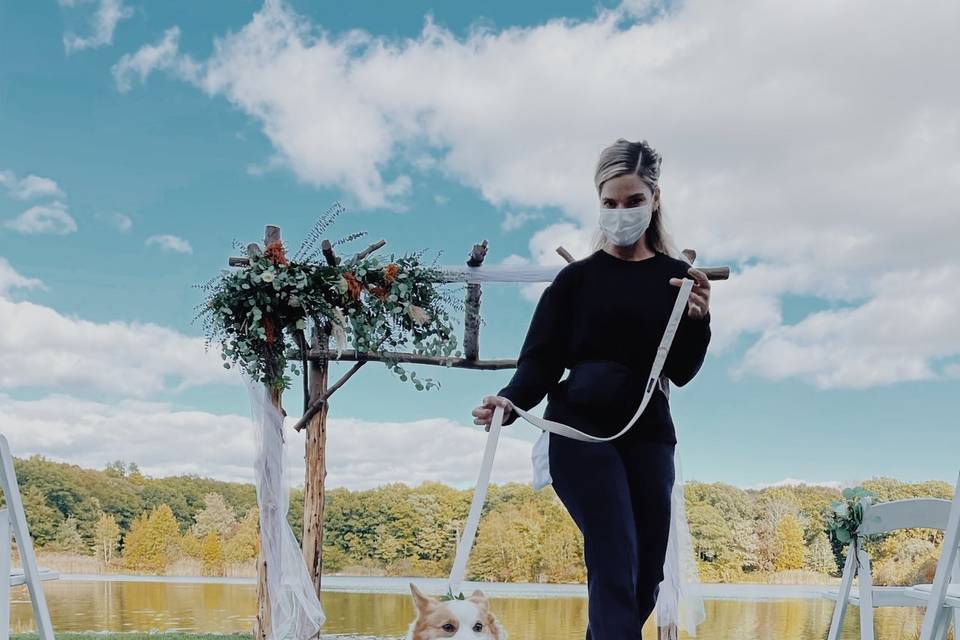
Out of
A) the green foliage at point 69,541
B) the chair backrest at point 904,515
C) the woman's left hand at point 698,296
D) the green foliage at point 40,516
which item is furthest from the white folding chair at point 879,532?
the green foliage at point 40,516

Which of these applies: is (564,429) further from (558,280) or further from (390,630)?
(390,630)

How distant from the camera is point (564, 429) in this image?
2137 mm

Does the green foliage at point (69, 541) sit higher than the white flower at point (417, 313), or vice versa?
the white flower at point (417, 313)

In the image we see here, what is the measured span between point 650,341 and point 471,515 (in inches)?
28.3

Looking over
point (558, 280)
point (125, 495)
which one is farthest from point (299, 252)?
point (125, 495)

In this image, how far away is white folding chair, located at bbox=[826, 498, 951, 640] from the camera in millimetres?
2562

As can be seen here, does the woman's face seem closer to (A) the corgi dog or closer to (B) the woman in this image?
(B) the woman

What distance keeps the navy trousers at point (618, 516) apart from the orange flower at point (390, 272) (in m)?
2.53

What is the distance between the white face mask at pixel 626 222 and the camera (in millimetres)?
2345

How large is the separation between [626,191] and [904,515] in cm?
129

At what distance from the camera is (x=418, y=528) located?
5734 mm

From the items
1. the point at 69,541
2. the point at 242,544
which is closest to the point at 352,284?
the point at 242,544

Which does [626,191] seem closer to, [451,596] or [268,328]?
[451,596]

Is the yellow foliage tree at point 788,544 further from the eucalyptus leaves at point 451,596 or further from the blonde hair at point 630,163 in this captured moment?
the eucalyptus leaves at point 451,596
